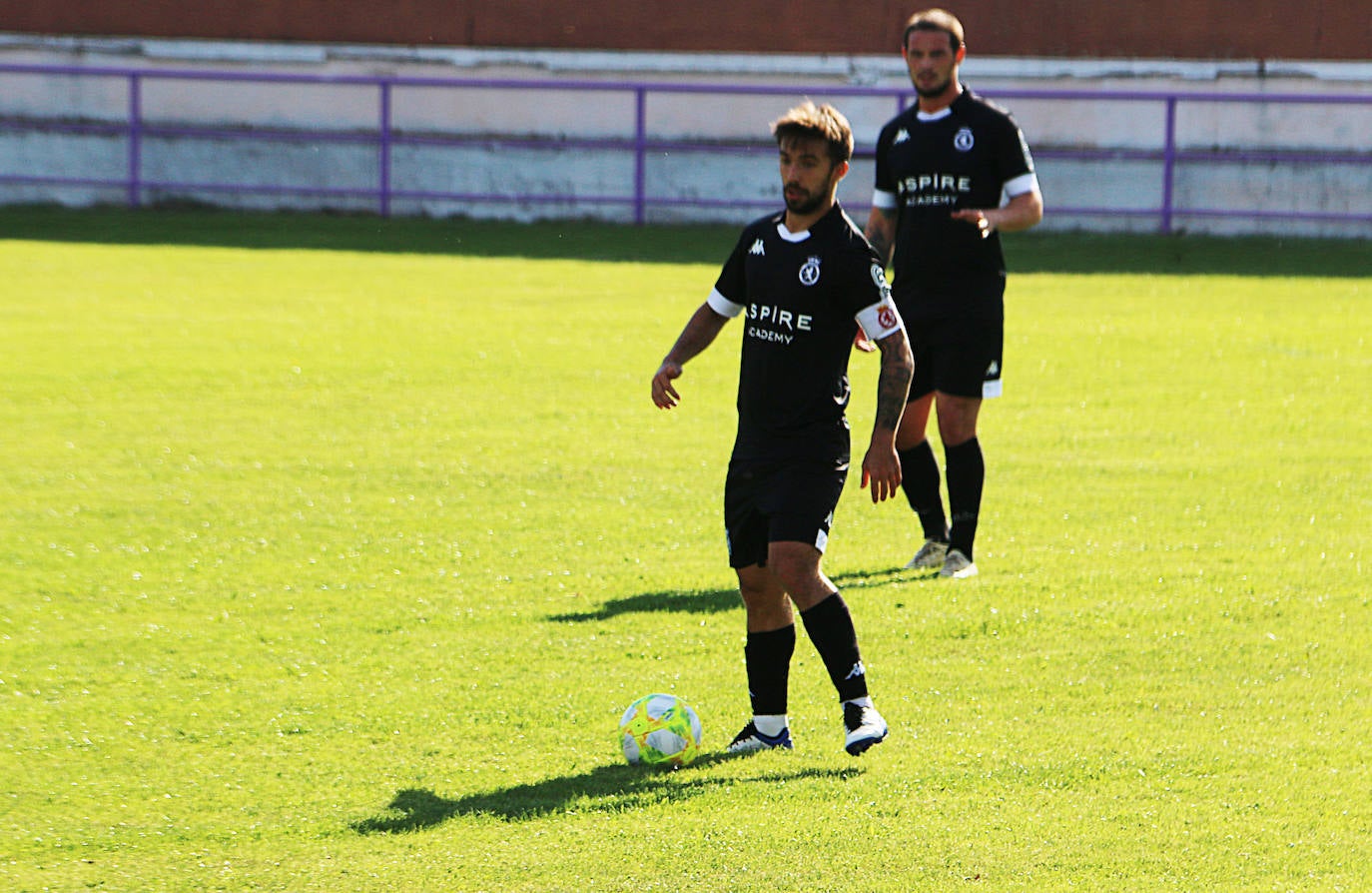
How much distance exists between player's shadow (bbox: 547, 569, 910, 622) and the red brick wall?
1969cm

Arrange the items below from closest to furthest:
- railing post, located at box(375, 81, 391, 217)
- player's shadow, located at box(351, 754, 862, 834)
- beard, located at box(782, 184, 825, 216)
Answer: player's shadow, located at box(351, 754, 862, 834) → beard, located at box(782, 184, 825, 216) → railing post, located at box(375, 81, 391, 217)

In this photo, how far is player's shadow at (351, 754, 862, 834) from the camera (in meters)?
4.93

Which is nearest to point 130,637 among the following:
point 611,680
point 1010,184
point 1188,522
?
point 611,680

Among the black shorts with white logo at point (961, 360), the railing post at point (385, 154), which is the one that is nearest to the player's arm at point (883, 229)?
the black shorts with white logo at point (961, 360)

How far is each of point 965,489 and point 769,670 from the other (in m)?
2.61

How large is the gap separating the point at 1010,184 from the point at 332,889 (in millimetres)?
4669

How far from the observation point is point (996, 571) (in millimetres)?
7750

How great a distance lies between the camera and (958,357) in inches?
306

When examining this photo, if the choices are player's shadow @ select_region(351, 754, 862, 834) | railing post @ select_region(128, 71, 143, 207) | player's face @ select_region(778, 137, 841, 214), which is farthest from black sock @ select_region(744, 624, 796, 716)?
railing post @ select_region(128, 71, 143, 207)

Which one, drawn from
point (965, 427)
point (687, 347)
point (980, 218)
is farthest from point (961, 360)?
point (687, 347)

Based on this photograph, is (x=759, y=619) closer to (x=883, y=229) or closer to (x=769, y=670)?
(x=769, y=670)

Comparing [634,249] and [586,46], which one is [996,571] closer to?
[634,249]

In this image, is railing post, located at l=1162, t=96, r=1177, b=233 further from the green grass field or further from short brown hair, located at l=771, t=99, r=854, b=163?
short brown hair, located at l=771, t=99, r=854, b=163

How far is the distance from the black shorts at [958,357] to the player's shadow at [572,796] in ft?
9.53
